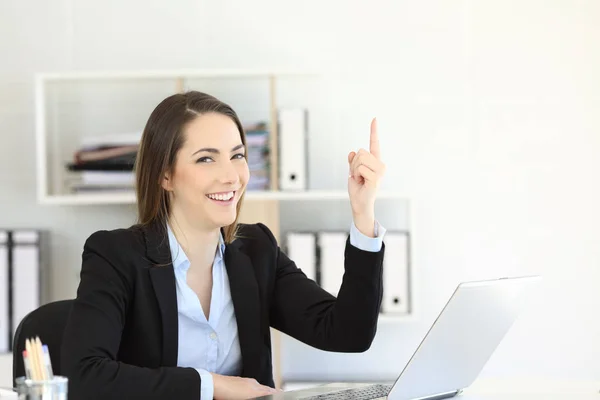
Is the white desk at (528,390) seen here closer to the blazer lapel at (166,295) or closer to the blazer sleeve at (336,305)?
the blazer sleeve at (336,305)

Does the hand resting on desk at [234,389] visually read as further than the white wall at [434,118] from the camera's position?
No

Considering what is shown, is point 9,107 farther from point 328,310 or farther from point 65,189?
point 328,310

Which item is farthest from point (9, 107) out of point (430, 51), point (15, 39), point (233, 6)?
point (430, 51)

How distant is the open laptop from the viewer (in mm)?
1360

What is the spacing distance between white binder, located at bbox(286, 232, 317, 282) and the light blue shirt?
4.45ft

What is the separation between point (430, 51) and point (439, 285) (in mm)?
938

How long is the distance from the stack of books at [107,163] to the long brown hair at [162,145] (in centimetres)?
135

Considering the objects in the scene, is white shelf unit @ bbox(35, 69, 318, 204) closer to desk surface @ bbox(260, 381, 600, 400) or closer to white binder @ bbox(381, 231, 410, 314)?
white binder @ bbox(381, 231, 410, 314)

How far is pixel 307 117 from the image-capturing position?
10.6 ft

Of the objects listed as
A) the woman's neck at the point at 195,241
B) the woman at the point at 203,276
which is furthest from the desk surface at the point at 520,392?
the woman's neck at the point at 195,241

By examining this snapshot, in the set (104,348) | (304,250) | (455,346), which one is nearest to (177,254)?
(104,348)

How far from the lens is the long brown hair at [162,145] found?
1788 millimetres

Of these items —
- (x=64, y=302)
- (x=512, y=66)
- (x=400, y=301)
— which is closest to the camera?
(x=64, y=302)

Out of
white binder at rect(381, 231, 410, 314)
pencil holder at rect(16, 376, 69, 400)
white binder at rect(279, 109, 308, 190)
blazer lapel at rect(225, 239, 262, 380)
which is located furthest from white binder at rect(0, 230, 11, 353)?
pencil holder at rect(16, 376, 69, 400)
